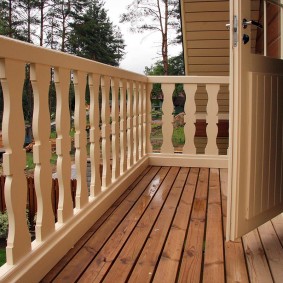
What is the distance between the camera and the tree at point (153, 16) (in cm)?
1498

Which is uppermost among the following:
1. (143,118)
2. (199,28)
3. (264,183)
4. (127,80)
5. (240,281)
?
(199,28)

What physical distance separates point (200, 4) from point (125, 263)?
14.0 ft

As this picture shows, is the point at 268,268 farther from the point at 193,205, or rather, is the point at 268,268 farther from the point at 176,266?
the point at 193,205

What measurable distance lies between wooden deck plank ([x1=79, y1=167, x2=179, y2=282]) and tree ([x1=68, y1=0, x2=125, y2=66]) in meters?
15.8

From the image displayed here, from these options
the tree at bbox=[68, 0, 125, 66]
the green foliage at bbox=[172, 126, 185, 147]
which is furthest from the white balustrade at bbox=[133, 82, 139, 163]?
the tree at bbox=[68, 0, 125, 66]

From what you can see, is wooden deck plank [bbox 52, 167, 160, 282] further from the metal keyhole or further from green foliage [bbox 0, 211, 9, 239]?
green foliage [bbox 0, 211, 9, 239]

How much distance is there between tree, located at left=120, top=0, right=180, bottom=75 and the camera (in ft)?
49.1

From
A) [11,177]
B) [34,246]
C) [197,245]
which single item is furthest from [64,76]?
[197,245]

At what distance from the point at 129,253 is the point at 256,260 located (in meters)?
0.57

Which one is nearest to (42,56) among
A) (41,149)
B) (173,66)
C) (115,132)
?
(41,149)

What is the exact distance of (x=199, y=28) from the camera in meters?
5.49

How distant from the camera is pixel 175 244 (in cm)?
188

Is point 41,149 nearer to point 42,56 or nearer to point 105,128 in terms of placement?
point 42,56

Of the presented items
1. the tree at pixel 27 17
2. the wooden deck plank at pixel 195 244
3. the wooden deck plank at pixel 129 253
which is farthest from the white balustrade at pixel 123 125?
the tree at pixel 27 17
